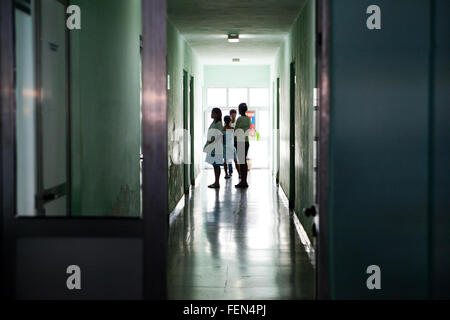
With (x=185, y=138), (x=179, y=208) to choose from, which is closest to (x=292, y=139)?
(x=179, y=208)

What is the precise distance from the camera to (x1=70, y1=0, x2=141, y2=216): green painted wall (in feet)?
13.3

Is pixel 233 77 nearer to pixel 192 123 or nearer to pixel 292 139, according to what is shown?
pixel 192 123

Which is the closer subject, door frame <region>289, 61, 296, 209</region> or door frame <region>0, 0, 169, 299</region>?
door frame <region>0, 0, 169, 299</region>

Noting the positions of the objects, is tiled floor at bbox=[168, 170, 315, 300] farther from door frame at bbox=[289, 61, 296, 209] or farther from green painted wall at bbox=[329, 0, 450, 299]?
green painted wall at bbox=[329, 0, 450, 299]

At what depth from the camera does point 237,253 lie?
5605mm

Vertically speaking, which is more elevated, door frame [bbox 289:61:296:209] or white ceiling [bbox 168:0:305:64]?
white ceiling [bbox 168:0:305:64]

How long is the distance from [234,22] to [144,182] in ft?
18.8

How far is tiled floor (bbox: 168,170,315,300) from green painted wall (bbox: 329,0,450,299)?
1263mm

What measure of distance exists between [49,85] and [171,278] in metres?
1.95

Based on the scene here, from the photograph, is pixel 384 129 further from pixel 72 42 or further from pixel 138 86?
pixel 138 86

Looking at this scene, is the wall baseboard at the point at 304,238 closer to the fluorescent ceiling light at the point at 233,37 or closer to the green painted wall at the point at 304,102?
the green painted wall at the point at 304,102

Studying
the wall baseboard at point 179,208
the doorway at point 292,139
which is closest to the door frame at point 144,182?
the wall baseboard at point 179,208

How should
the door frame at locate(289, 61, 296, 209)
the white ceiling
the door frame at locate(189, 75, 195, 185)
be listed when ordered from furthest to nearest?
the door frame at locate(189, 75, 195, 185) → the door frame at locate(289, 61, 296, 209) → the white ceiling

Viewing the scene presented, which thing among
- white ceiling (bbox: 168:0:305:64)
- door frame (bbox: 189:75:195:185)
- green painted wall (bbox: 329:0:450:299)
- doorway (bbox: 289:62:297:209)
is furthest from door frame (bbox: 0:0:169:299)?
door frame (bbox: 189:75:195:185)
